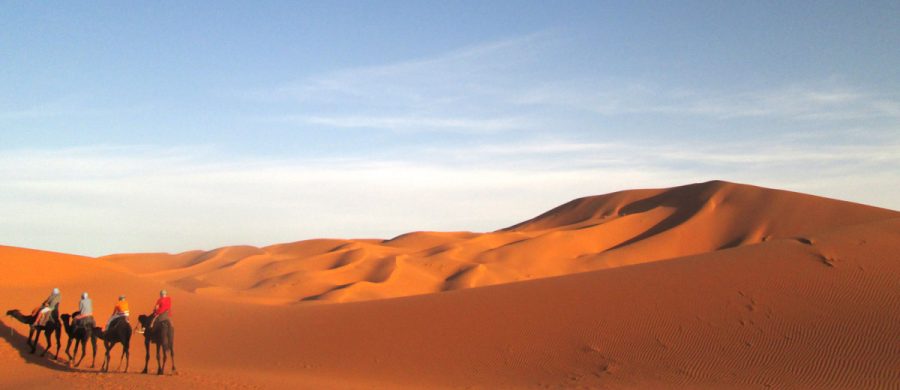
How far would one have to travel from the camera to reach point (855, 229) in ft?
78.9

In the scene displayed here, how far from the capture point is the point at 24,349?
56.6ft

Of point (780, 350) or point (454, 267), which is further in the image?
point (454, 267)

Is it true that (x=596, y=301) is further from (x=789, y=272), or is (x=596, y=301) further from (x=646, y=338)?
(x=789, y=272)

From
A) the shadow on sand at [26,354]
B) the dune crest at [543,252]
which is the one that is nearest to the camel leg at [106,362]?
the shadow on sand at [26,354]

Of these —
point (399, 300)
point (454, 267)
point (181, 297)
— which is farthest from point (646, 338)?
point (454, 267)

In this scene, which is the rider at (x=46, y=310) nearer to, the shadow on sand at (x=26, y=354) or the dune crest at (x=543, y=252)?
the shadow on sand at (x=26, y=354)

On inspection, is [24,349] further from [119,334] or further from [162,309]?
[162,309]

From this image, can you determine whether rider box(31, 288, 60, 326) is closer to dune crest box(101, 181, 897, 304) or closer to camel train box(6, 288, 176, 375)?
camel train box(6, 288, 176, 375)

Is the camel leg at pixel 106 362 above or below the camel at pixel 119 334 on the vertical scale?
below

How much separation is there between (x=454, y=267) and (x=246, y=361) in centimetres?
2717

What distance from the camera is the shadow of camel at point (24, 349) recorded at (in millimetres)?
16172

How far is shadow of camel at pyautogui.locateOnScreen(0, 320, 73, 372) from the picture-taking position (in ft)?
53.1

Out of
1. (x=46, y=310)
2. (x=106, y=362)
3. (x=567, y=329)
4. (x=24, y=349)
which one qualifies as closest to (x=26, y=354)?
(x=24, y=349)

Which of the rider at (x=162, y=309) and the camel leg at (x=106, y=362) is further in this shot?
the camel leg at (x=106, y=362)
